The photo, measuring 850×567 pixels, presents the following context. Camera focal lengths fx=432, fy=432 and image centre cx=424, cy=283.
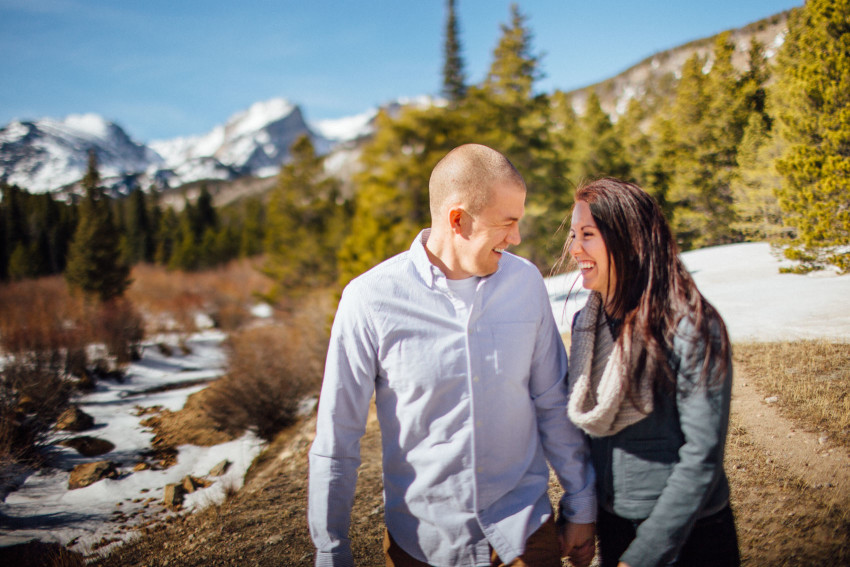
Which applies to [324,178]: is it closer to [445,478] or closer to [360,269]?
[360,269]

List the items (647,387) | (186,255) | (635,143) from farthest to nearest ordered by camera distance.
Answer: (186,255) < (635,143) < (647,387)

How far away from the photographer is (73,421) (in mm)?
10438

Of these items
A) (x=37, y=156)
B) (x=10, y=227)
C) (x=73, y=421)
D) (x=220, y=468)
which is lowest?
(x=220, y=468)

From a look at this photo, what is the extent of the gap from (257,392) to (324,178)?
26.4 meters

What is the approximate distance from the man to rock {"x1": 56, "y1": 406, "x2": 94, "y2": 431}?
11564mm

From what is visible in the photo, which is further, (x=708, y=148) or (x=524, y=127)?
(x=524, y=127)

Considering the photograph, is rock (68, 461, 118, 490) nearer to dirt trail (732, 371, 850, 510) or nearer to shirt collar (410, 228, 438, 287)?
shirt collar (410, 228, 438, 287)

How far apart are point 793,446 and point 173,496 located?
332 inches

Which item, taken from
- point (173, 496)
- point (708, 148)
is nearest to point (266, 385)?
point (173, 496)

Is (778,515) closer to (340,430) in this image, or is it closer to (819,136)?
(340,430)

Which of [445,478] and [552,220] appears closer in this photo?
[445,478]

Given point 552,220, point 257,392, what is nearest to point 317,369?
point 257,392

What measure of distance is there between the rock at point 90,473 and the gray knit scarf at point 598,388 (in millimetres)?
9909

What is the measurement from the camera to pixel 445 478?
185 centimetres
